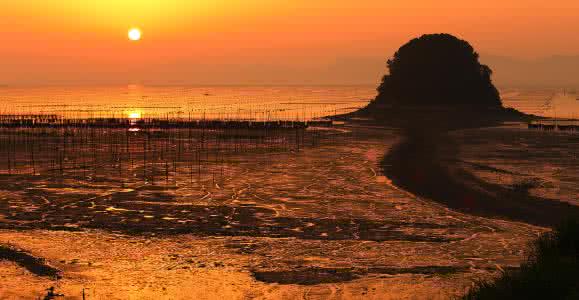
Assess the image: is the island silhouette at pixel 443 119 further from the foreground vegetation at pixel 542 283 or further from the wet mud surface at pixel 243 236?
the foreground vegetation at pixel 542 283

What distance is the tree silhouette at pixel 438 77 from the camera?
400 feet

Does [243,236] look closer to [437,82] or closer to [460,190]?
[460,190]

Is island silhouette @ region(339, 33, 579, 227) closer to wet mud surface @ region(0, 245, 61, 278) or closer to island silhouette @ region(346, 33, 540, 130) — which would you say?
island silhouette @ region(346, 33, 540, 130)

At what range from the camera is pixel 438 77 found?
4879 inches

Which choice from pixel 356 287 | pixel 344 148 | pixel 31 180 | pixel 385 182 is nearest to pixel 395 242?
pixel 356 287

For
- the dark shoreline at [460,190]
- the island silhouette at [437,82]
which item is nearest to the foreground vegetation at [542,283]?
the dark shoreline at [460,190]

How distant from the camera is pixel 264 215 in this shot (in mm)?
28109

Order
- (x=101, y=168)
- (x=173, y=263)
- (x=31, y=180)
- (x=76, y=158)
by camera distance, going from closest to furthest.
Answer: (x=173, y=263), (x=31, y=180), (x=101, y=168), (x=76, y=158)

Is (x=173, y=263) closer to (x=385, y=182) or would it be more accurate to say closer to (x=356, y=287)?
(x=356, y=287)

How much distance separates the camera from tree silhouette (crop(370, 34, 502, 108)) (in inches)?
4803

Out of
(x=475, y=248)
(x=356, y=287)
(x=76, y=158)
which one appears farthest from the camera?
(x=76, y=158)

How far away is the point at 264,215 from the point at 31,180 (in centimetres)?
1632

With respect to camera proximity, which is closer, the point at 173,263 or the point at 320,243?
the point at 173,263

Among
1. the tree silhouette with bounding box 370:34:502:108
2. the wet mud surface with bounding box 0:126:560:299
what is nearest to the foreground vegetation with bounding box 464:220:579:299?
the wet mud surface with bounding box 0:126:560:299
